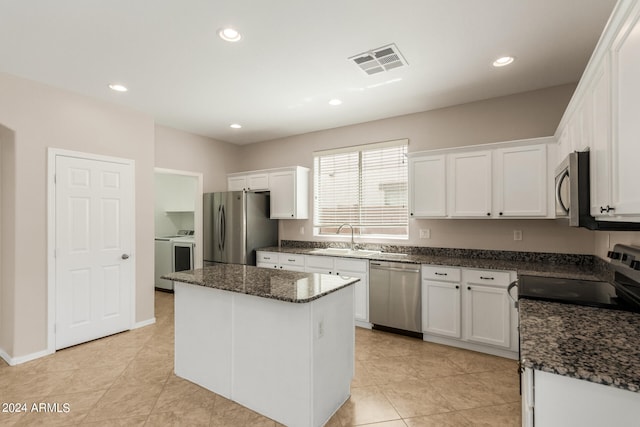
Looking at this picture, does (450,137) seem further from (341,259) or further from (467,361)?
(467,361)

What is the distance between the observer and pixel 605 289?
199 cm

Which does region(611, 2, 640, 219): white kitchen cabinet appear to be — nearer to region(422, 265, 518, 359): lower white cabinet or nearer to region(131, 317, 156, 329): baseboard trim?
region(422, 265, 518, 359): lower white cabinet

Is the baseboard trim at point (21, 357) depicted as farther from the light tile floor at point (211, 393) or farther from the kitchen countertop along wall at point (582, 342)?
the kitchen countertop along wall at point (582, 342)

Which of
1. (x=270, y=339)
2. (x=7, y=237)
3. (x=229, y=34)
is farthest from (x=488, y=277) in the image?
(x=7, y=237)

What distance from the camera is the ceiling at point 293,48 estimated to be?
202 cm

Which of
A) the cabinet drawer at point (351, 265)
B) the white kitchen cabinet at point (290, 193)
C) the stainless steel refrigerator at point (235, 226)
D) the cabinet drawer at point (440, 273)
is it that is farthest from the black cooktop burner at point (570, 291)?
the stainless steel refrigerator at point (235, 226)

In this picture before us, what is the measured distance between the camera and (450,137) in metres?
3.77

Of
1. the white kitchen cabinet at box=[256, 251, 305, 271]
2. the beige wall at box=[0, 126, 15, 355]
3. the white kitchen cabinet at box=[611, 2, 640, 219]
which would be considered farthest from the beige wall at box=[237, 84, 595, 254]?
the beige wall at box=[0, 126, 15, 355]

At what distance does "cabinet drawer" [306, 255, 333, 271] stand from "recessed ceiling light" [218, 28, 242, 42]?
266 cm

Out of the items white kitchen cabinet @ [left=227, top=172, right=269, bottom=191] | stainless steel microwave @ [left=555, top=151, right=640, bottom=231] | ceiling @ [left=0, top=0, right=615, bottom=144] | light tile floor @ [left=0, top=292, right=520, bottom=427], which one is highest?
ceiling @ [left=0, top=0, right=615, bottom=144]

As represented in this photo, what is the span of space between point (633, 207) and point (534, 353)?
68 cm

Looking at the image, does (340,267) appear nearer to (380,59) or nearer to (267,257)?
(267,257)

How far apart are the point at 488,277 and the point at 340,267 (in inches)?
65.4

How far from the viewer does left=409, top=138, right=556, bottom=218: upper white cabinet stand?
2980mm
